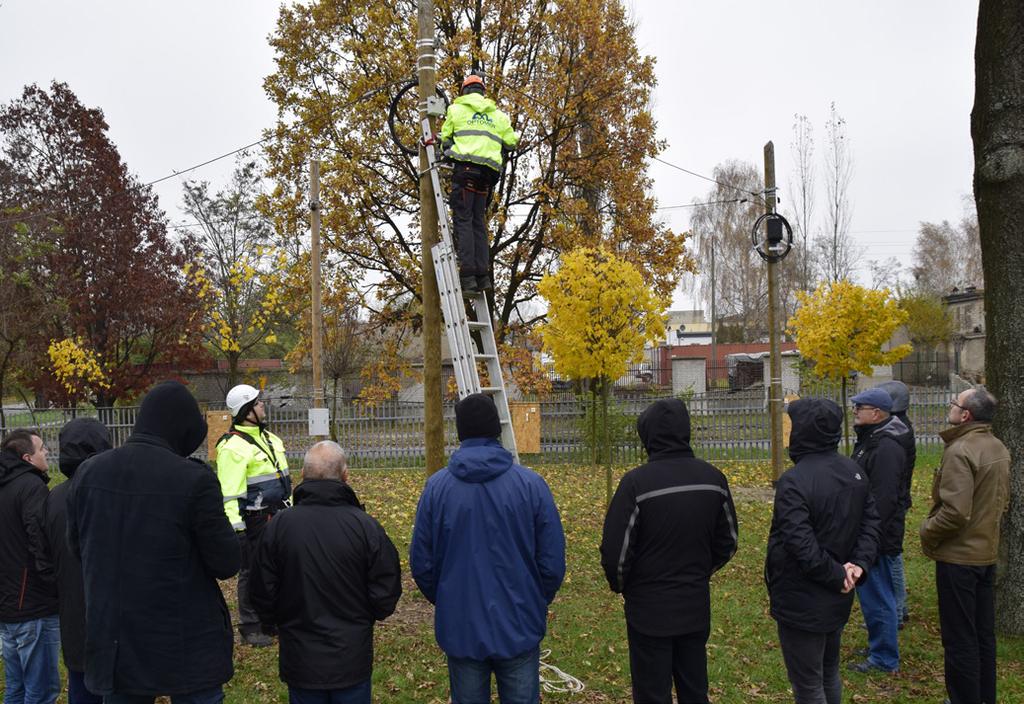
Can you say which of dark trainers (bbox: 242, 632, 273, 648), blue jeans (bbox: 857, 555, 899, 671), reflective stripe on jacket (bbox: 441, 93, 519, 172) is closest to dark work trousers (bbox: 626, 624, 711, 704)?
blue jeans (bbox: 857, 555, 899, 671)

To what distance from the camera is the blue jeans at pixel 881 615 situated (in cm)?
542

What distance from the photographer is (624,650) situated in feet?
20.1

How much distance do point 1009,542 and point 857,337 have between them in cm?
776

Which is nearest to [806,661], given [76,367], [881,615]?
[881,615]

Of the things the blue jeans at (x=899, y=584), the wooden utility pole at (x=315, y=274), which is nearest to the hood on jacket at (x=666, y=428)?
the blue jeans at (x=899, y=584)

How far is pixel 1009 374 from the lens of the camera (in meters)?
5.91

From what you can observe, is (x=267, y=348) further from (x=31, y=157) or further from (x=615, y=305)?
(x=615, y=305)

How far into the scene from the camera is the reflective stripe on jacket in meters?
6.40

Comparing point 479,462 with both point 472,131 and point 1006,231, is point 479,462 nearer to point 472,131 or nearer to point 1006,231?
point 472,131

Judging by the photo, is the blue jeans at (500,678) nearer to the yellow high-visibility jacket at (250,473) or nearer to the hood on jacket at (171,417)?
the hood on jacket at (171,417)

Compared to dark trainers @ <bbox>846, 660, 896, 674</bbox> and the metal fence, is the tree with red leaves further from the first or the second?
dark trainers @ <bbox>846, 660, 896, 674</bbox>

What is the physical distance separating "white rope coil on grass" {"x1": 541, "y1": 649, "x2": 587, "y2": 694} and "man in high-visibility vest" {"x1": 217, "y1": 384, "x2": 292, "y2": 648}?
2319 millimetres

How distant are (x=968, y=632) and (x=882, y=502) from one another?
0.97 m

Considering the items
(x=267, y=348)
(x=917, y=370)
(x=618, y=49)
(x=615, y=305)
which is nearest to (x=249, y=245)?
(x=267, y=348)
